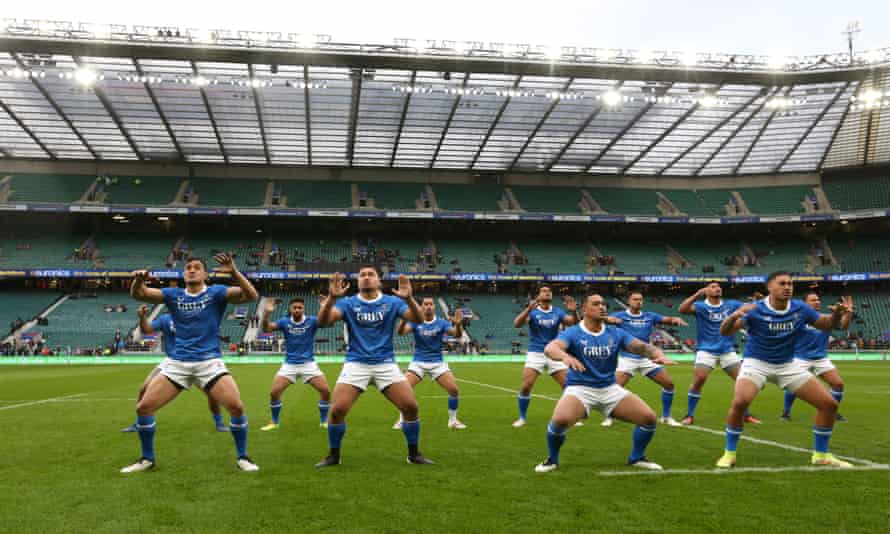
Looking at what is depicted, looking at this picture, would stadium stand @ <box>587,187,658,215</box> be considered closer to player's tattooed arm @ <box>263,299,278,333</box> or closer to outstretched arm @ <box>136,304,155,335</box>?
player's tattooed arm @ <box>263,299,278,333</box>

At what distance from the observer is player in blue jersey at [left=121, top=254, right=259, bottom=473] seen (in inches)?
294

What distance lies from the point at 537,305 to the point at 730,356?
3.93m

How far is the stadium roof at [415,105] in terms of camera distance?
36.5m

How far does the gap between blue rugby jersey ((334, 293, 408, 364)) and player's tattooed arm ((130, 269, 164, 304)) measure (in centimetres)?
222

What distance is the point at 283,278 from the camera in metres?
49.8

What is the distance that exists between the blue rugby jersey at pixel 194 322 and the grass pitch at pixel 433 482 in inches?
58.0

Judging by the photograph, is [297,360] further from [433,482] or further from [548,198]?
[548,198]

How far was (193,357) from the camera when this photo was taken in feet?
25.1

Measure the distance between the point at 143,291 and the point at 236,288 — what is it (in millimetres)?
1197

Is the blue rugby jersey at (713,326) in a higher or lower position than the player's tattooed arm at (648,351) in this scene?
higher

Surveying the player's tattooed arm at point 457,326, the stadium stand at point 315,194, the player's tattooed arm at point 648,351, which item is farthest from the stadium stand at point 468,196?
the player's tattooed arm at point 648,351

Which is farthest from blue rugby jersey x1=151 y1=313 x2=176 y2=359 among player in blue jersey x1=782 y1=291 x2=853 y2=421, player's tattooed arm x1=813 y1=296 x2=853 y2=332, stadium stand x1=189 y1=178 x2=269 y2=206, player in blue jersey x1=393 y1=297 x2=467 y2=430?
stadium stand x1=189 y1=178 x2=269 y2=206

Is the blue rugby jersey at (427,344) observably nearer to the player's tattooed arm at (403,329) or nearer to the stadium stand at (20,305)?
the player's tattooed arm at (403,329)

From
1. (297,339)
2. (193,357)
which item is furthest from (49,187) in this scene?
(193,357)
